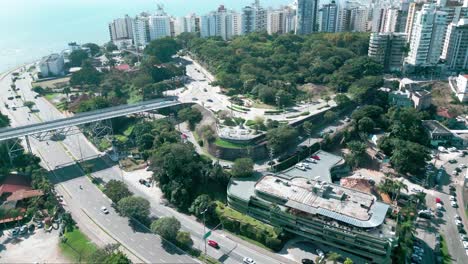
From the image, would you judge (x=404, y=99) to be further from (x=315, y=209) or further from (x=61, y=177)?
(x=61, y=177)

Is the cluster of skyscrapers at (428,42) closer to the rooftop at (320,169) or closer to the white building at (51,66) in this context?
the rooftop at (320,169)

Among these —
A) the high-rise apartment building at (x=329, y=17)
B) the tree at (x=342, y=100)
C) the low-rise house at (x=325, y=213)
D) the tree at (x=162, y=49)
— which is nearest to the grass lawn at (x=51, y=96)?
the tree at (x=162, y=49)

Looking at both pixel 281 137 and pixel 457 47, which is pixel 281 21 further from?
A: pixel 281 137

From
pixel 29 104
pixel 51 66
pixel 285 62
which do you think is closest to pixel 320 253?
pixel 285 62

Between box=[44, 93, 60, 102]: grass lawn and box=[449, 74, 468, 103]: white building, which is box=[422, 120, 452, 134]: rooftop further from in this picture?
box=[44, 93, 60, 102]: grass lawn

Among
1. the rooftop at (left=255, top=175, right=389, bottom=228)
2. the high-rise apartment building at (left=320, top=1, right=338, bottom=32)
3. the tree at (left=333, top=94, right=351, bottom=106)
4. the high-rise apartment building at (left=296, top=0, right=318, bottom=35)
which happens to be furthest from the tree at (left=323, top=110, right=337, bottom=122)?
the high-rise apartment building at (left=320, top=1, right=338, bottom=32)

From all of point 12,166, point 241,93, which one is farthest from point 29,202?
point 241,93

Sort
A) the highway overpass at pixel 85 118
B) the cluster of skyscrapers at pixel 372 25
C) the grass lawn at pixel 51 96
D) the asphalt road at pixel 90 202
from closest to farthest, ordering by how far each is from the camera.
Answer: the asphalt road at pixel 90 202 < the highway overpass at pixel 85 118 < the cluster of skyscrapers at pixel 372 25 < the grass lawn at pixel 51 96
